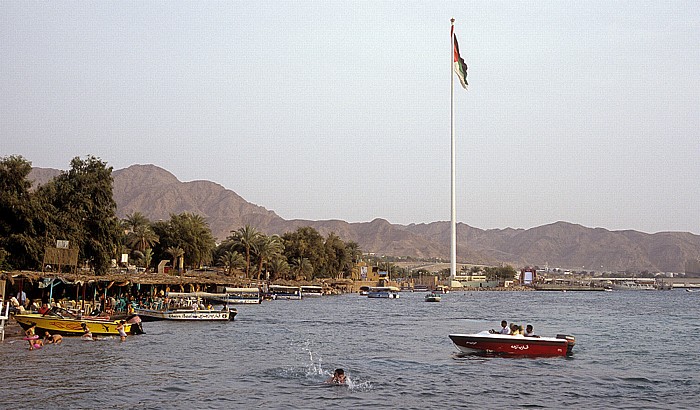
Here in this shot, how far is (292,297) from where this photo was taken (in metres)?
123

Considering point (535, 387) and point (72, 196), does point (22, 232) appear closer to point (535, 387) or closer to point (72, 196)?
point (72, 196)

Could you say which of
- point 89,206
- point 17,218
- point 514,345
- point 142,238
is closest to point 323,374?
point 514,345

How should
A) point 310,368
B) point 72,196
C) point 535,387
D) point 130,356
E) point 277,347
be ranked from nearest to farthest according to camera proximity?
1. point 535,387
2. point 310,368
3. point 130,356
4. point 277,347
5. point 72,196

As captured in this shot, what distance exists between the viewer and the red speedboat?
36.0 m

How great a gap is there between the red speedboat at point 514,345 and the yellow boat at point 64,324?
19.4 meters

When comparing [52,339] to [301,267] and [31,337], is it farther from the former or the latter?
[301,267]

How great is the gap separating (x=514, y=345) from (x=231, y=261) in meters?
90.2

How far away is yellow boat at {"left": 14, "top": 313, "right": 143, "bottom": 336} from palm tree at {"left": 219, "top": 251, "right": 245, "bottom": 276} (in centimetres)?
7981

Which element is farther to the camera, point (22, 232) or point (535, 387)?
point (22, 232)

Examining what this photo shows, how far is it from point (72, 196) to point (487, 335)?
43739 millimetres

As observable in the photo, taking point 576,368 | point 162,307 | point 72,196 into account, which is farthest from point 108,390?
point 72,196

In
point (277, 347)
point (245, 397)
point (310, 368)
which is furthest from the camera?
→ point (277, 347)

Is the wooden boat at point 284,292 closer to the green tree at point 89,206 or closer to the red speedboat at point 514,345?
the green tree at point 89,206

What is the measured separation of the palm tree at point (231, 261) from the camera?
122062 mm
